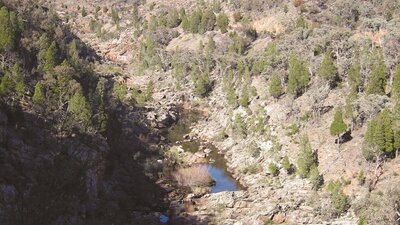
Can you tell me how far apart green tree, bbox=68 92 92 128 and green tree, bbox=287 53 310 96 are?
3920cm

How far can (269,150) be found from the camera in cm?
7688

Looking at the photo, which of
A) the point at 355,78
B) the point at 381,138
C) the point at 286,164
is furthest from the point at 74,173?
the point at 355,78

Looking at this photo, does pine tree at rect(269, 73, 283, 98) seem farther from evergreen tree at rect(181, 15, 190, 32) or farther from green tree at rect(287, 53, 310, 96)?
evergreen tree at rect(181, 15, 190, 32)

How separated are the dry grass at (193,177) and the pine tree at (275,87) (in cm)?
2253

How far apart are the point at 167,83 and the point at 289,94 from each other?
50.7 meters

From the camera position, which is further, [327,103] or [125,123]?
[125,123]

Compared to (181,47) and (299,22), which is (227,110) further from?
(181,47)

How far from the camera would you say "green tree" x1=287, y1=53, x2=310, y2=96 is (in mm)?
83812

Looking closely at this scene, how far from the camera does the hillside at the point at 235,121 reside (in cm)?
5631

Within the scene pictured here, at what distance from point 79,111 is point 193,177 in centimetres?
2130

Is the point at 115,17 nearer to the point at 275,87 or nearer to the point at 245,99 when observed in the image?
the point at 245,99

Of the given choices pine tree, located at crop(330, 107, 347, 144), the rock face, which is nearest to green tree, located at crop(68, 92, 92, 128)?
the rock face

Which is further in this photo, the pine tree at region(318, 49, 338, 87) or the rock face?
the pine tree at region(318, 49, 338, 87)

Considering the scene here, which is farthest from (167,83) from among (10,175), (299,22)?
(10,175)
